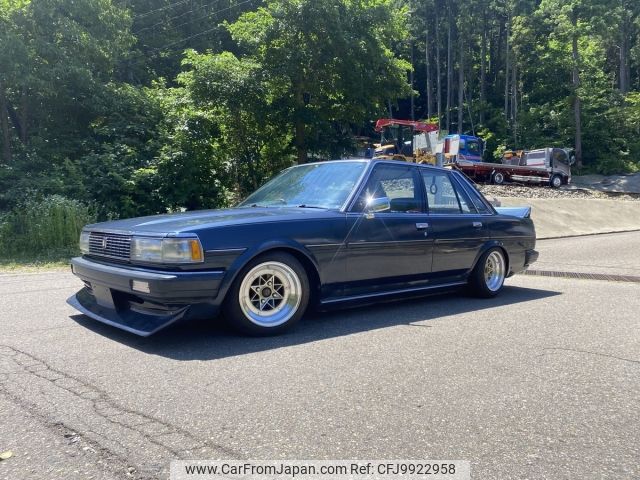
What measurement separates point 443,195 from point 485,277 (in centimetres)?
111

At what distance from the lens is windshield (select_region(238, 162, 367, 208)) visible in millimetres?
5359

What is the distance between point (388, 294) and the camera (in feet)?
17.9

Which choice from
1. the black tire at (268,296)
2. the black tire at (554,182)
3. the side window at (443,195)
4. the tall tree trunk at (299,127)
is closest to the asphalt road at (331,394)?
the black tire at (268,296)

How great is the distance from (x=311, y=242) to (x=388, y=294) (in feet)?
3.71

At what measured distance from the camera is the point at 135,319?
4258 mm

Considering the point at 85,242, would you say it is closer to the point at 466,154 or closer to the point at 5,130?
the point at 5,130

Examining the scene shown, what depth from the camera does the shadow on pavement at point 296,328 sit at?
4191 mm

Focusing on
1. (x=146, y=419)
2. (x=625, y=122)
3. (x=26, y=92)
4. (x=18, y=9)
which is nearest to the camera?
(x=146, y=419)

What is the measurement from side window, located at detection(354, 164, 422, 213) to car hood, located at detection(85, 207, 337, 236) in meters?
0.53

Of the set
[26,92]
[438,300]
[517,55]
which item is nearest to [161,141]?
[26,92]

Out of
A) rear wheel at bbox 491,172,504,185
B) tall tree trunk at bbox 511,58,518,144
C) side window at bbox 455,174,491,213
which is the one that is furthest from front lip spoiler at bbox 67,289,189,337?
tall tree trunk at bbox 511,58,518,144

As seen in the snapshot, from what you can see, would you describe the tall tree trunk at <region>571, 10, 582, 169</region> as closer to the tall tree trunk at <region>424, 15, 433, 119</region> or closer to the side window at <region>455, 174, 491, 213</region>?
the tall tree trunk at <region>424, 15, 433, 119</region>

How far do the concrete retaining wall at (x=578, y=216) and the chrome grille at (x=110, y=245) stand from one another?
13.8m

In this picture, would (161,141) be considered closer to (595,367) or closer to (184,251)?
(184,251)
